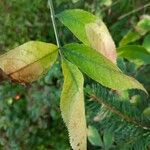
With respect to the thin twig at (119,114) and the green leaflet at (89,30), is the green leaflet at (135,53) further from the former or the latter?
the green leaflet at (89,30)

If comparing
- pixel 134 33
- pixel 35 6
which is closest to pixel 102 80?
pixel 134 33

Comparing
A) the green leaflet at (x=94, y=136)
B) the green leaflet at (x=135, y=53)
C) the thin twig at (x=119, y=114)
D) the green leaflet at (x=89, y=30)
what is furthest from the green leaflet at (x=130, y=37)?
the green leaflet at (x=89, y=30)

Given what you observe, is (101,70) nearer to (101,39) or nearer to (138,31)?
(101,39)

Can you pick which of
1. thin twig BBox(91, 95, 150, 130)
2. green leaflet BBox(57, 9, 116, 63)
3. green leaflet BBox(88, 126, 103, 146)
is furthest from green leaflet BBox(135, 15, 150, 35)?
green leaflet BBox(57, 9, 116, 63)

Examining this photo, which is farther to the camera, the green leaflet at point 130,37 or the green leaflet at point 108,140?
the green leaflet at point 130,37

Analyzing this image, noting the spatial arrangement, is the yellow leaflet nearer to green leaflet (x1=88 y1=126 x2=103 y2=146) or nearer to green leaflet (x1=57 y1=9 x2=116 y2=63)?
green leaflet (x1=57 y1=9 x2=116 y2=63)

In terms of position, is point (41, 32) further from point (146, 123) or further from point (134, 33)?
point (146, 123)
